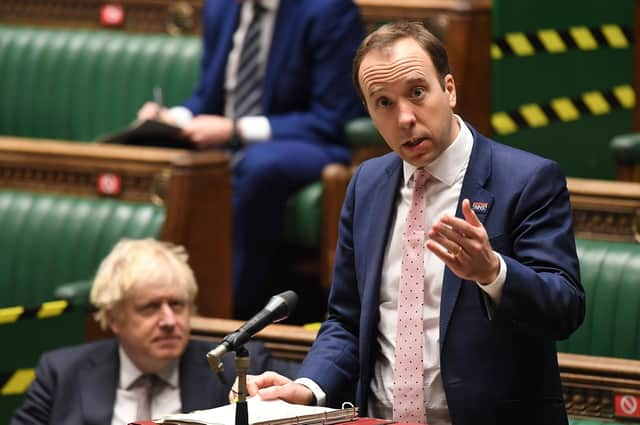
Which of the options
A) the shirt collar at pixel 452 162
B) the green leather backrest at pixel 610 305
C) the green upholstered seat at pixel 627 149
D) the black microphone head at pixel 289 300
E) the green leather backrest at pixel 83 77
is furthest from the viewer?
the green leather backrest at pixel 83 77

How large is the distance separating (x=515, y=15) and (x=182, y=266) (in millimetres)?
1074

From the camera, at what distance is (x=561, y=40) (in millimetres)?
3078

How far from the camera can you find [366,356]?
1.53 metres

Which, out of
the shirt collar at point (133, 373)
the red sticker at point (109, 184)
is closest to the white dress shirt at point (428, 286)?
the shirt collar at point (133, 373)

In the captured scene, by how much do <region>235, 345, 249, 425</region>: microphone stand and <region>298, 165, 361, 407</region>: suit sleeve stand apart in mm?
206

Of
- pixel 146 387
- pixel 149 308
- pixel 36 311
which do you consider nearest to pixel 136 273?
pixel 149 308

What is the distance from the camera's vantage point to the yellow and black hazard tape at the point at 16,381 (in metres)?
2.51

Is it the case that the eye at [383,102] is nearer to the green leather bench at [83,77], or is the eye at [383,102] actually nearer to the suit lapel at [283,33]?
the suit lapel at [283,33]

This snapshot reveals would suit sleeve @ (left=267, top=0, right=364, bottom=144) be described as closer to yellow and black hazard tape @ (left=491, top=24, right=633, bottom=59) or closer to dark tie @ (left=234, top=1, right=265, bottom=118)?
dark tie @ (left=234, top=1, right=265, bottom=118)

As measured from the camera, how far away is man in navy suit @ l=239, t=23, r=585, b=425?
142 cm

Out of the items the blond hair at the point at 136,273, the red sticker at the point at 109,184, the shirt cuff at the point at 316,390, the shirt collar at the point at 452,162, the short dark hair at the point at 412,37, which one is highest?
the short dark hair at the point at 412,37

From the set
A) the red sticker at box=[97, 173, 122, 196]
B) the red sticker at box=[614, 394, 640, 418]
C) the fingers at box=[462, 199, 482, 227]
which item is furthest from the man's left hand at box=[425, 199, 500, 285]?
the red sticker at box=[97, 173, 122, 196]

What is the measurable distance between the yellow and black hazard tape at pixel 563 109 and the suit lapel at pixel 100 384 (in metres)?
1.08

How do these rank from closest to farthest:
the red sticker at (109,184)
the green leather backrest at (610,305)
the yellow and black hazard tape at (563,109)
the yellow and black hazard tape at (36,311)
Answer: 1. the green leather backrest at (610,305)
2. the yellow and black hazard tape at (36,311)
3. the red sticker at (109,184)
4. the yellow and black hazard tape at (563,109)
